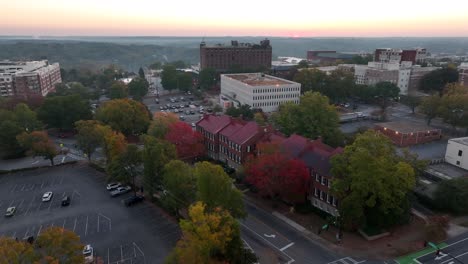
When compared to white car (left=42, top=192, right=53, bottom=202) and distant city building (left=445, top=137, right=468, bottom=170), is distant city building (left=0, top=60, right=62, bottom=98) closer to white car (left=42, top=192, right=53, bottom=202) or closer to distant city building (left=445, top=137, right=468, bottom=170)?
white car (left=42, top=192, right=53, bottom=202)

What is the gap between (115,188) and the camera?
4628 cm

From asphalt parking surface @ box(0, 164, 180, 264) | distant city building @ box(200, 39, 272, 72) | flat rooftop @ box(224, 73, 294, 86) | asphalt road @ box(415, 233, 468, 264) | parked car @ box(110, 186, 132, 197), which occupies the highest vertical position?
distant city building @ box(200, 39, 272, 72)

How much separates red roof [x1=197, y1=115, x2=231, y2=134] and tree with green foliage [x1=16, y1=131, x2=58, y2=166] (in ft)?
81.5

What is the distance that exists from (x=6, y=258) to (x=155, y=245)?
1558 cm

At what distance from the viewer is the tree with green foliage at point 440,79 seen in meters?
108

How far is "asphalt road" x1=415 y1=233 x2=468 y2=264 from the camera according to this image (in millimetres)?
31609

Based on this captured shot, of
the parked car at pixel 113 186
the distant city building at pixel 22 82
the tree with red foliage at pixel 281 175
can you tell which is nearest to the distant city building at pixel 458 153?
the tree with red foliage at pixel 281 175

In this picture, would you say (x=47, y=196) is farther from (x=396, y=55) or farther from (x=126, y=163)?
(x=396, y=55)

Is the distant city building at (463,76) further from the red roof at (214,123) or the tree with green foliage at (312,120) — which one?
the red roof at (214,123)

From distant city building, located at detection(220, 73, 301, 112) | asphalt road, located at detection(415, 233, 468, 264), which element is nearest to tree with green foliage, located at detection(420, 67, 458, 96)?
distant city building, located at detection(220, 73, 301, 112)

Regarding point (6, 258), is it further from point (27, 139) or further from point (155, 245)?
point (27, 139)

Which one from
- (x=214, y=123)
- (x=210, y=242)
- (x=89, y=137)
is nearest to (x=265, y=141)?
(x=214, y=123)

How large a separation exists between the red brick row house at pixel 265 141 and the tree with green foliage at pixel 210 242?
17.3m

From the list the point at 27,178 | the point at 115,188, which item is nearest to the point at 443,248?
the point at 115,188
